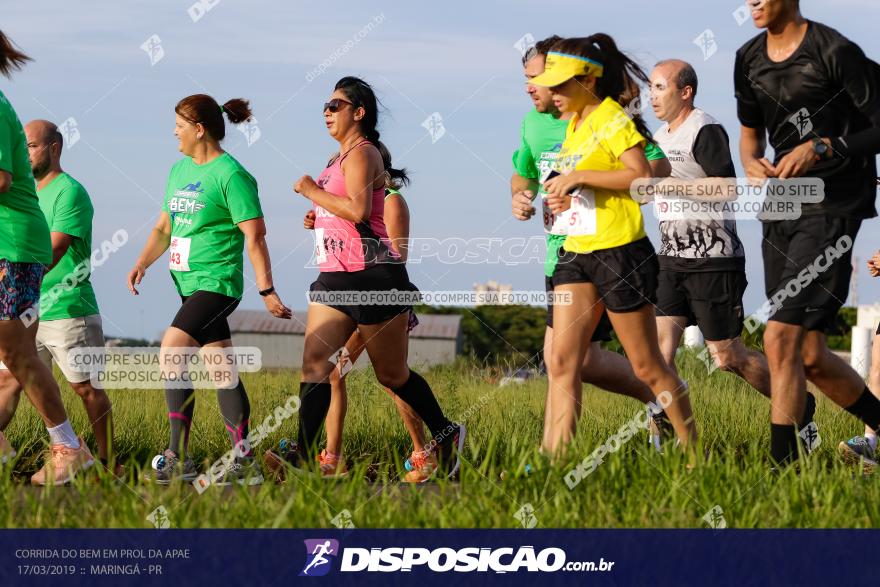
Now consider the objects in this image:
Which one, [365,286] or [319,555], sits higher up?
[365,286]

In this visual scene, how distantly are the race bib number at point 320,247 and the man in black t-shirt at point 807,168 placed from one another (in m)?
2.04

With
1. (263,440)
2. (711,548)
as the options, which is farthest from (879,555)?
(263,440)

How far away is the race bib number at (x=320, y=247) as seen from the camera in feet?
19.4

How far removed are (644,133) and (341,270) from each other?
5.19 feet

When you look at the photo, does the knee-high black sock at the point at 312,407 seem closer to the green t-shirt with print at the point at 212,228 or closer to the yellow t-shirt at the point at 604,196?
the green t-shirt with print at the point at 212,228

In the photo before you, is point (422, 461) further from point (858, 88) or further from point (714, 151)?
point (858, 88)

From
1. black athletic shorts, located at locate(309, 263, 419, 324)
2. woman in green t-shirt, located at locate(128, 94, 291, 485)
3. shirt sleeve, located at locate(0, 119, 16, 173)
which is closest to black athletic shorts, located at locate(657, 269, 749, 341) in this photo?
black athletic shorts, located at locate(309, 263, 419, 324)

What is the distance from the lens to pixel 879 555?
4.08 m

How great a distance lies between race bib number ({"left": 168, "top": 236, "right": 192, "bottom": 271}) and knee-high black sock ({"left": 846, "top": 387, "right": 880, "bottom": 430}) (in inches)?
134

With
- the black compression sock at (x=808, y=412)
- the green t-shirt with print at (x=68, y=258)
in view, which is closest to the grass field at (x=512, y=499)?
the black compression sock at (x=808, y=412)

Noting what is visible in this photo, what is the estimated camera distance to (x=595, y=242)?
5.24 m

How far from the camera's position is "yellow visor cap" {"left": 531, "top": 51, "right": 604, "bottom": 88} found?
529cm

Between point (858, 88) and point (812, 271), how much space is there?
2.68ft

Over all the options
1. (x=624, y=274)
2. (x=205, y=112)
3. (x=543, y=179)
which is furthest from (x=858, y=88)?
(x=205, y=112)
